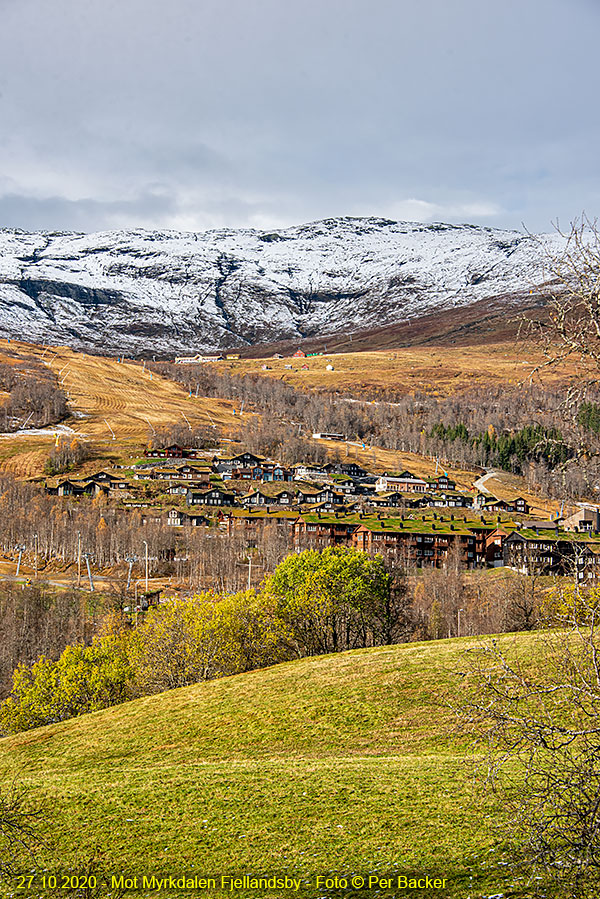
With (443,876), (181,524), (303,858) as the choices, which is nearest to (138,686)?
(303,858)

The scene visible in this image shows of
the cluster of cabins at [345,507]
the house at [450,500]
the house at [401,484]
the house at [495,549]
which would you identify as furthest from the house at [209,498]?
the house at [495,549]

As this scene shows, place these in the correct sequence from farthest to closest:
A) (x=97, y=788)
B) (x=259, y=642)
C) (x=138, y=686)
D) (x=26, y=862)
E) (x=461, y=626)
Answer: (x=461, y=626) → (x=259, y=642) → (x=138, y=686) → (x=97, y=788) → (x=26, y=862)

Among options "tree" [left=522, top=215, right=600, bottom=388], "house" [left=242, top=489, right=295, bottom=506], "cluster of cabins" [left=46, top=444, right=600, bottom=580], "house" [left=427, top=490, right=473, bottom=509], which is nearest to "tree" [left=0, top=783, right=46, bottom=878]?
"tree" [left=522, top=215, right=600, bottom=388]

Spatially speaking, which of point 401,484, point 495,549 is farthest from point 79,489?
point 495,549

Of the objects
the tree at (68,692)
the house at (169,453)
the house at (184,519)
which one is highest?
the house at (169,453)

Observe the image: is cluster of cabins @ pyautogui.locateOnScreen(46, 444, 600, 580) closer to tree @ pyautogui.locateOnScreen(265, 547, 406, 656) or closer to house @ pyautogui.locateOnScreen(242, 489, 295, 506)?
house @ pyautogui.locateOnScreen(242, 489, 295, 506)

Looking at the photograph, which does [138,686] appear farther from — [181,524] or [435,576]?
[181,524]

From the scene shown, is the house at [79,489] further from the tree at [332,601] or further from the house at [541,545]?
the tree at [332,601]
